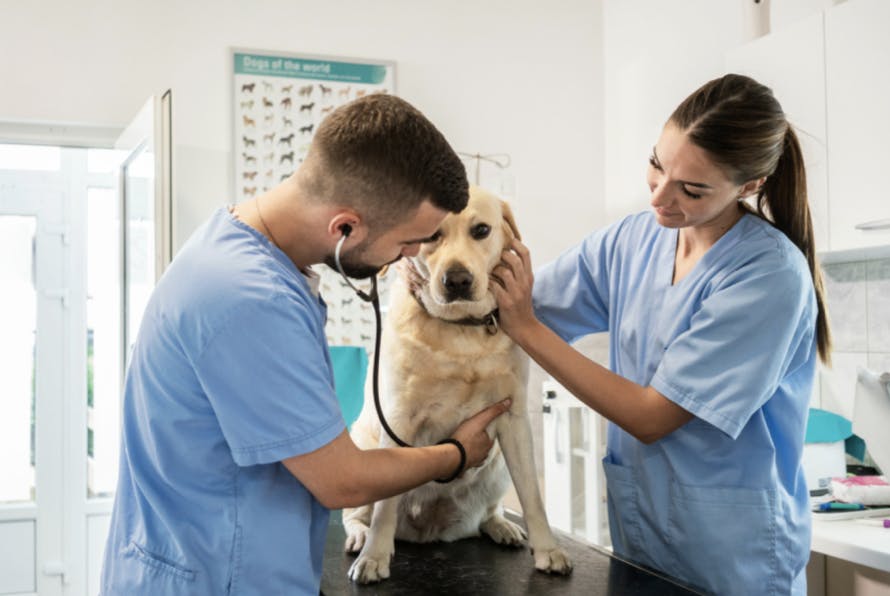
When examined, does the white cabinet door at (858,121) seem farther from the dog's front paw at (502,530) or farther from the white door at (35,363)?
the white door at (35,363)

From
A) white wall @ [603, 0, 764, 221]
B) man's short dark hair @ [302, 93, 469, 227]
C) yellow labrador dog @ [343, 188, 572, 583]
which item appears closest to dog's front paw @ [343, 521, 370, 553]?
yellow labrador dog @ [343, 188, 572, 583]

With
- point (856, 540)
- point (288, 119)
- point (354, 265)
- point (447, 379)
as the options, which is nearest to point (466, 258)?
point (447, 379)

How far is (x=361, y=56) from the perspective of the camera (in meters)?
3.49

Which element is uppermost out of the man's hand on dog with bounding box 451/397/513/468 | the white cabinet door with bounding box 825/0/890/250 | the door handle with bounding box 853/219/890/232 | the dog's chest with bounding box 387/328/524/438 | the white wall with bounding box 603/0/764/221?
the white wall with bounding box 603/0/764/221

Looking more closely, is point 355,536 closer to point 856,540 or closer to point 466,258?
point 466,258

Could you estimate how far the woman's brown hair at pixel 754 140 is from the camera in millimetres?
1203

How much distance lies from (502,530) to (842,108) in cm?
148

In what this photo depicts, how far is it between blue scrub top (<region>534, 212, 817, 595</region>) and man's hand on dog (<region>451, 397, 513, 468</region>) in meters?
0.23

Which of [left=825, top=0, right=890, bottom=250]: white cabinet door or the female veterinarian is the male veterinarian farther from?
[left=825, top=0, right=890, bottom=250]: white cabinet door

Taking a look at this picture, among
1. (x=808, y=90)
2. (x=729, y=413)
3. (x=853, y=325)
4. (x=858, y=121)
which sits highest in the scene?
(x=808, y=90)

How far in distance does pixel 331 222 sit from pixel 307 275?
11 centimetres

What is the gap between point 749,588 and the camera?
1245 millimetres

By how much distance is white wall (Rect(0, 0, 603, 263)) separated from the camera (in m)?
3.14

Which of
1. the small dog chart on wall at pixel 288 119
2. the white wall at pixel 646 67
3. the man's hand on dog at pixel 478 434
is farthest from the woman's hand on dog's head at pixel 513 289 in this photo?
the white wall at pixel 646 67
